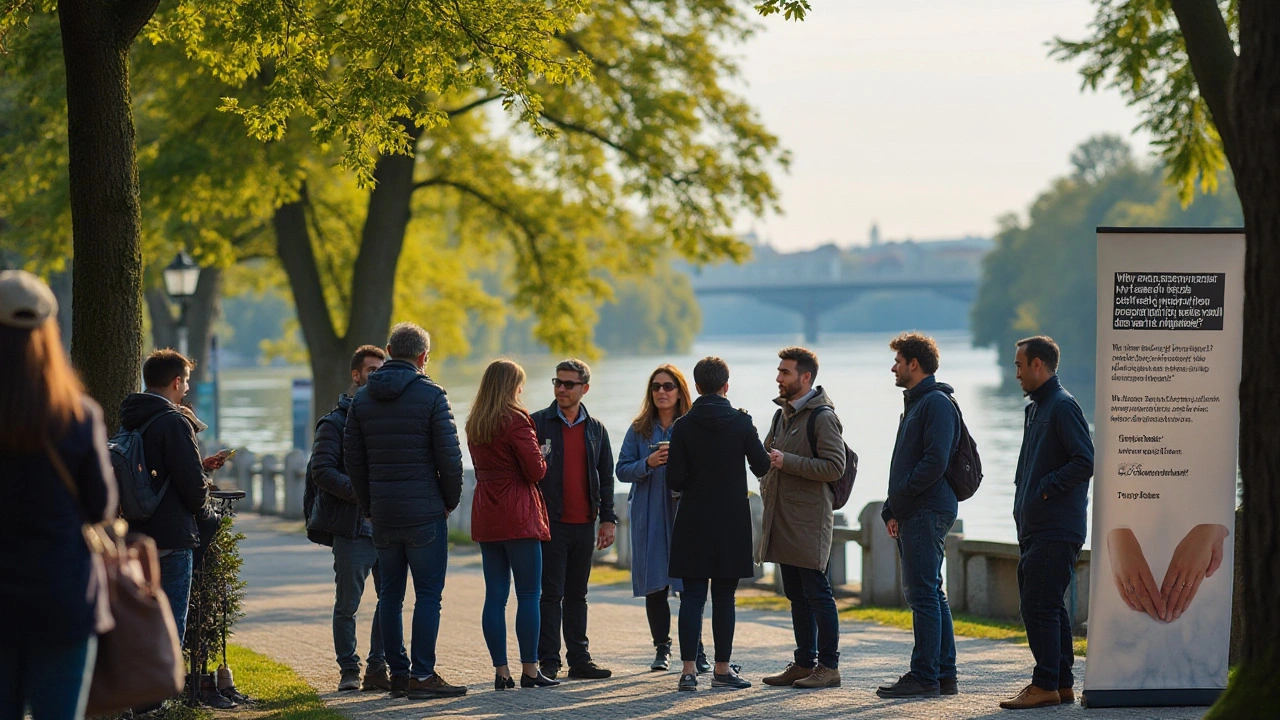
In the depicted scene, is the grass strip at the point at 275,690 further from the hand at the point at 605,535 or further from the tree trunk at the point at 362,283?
the tree trunk at the point at 362,283

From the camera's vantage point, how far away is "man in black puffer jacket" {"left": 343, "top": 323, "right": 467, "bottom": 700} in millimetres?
7555

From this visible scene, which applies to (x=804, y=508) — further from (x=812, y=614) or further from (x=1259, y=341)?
(x=1259, y=341)

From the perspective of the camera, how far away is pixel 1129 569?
24.5 ft

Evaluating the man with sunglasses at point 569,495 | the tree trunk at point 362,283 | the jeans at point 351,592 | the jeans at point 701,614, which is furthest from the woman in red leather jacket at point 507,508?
the tree trunk at point 362,283

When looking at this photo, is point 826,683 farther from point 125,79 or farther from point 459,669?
point 125,79

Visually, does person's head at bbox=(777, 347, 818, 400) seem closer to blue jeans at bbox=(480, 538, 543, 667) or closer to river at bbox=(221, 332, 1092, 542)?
blue jeans at bbox=(480, 538, 543, 667)

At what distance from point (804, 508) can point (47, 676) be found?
15.0 ft

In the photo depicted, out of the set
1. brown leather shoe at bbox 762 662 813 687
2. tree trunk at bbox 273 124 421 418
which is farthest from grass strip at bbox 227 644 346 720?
tree trunk at bbox 273 124 421 418

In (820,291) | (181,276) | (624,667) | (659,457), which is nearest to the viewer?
(659,457)

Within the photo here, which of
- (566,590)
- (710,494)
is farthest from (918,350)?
(566,590)

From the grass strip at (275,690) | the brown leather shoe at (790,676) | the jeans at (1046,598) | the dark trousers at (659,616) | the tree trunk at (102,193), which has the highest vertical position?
the tree trunk at (102,193)

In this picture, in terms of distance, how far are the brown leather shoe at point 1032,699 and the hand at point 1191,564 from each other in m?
0.69

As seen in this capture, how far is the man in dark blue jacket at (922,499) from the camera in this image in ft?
25.2

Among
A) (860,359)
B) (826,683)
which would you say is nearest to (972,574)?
(826,683)
